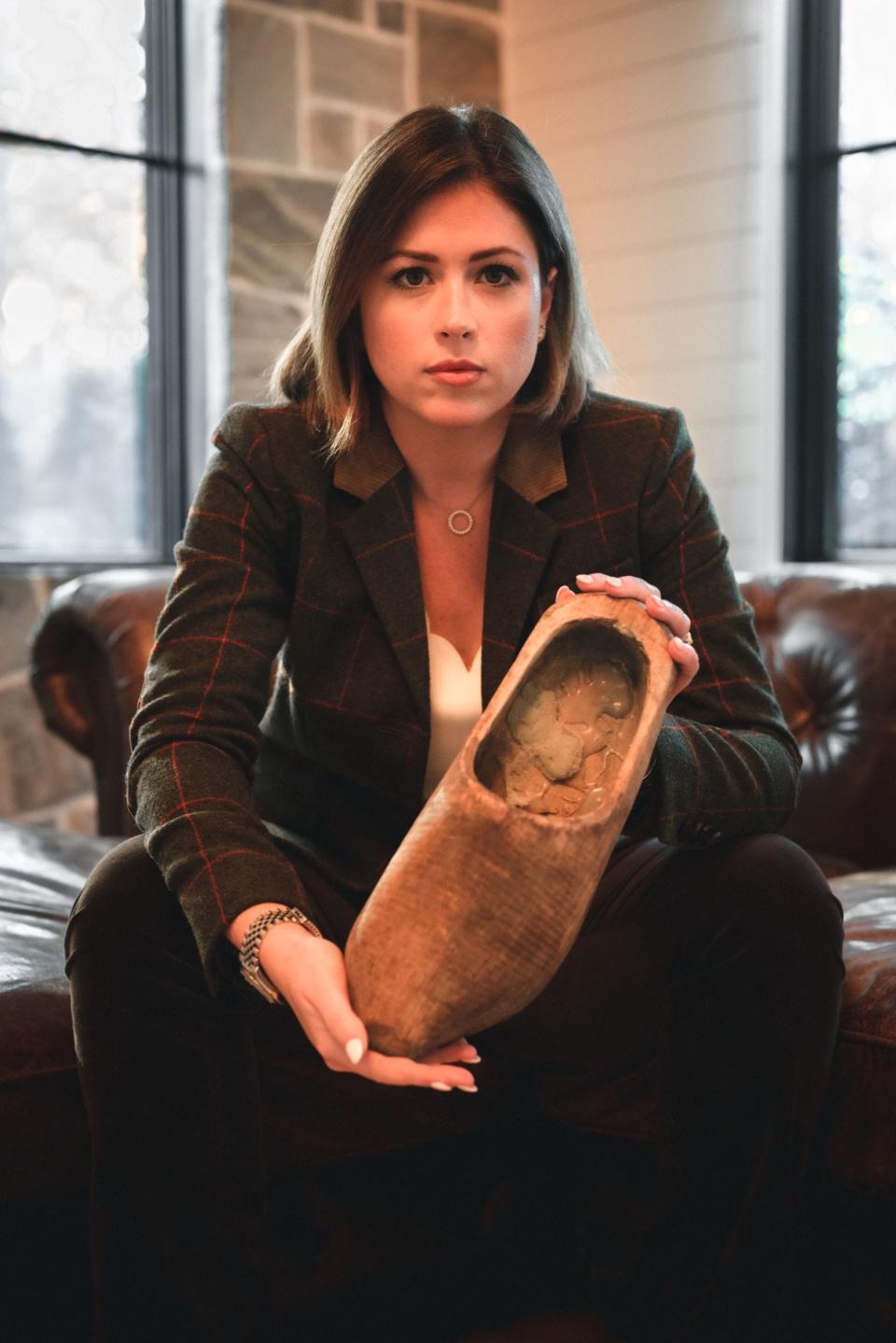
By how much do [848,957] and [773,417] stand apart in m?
2.11

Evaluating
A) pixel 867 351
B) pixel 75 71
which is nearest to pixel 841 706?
pixel 867 351

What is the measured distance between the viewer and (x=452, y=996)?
3.51 feet

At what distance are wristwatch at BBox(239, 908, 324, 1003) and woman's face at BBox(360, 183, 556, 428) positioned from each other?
0.53 m

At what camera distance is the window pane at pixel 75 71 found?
311 centimetres

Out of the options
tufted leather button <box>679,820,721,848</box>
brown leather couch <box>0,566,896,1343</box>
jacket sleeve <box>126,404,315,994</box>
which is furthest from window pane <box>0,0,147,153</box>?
tufted leather button <box>679,820,721,848</box>

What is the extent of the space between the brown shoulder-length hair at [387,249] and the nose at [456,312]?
0.08 meters

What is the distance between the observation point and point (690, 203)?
11.2 feet

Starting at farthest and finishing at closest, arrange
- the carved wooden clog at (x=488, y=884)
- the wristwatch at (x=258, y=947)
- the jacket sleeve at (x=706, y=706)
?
the jacket sleeve at (x=706, y=706), the wristwatch at (x=258, y=947), the carved wooden clog at (x=488, y=884)

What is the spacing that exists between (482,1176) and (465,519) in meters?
0.73

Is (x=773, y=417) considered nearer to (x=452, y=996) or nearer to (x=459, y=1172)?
(x=459, y=1172)

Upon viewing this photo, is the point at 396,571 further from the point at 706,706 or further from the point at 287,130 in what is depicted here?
the point at 287,130

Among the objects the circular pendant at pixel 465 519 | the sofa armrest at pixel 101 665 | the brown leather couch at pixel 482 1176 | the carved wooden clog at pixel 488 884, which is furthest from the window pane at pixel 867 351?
the carved wooden clog at pixel 488 884

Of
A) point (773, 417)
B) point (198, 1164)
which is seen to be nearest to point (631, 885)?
point (198, 1164)

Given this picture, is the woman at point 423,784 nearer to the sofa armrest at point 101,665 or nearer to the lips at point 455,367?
the lips at point 455,367
